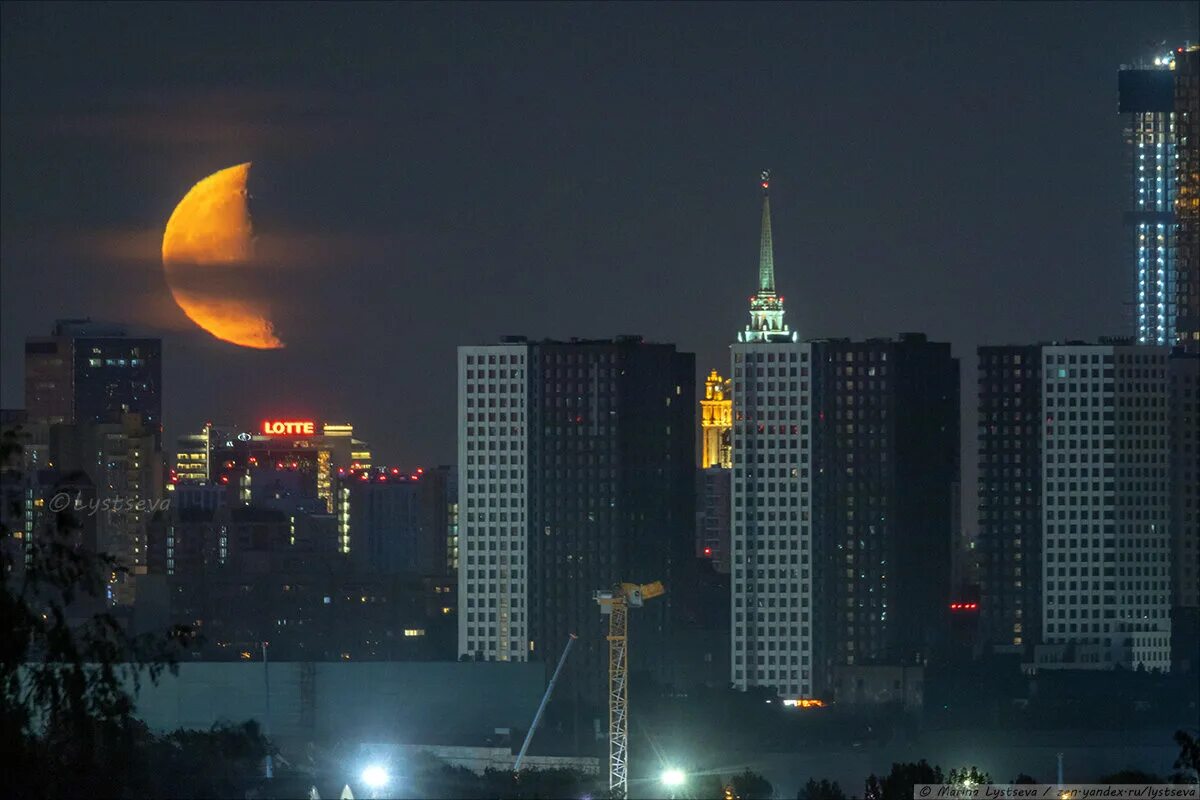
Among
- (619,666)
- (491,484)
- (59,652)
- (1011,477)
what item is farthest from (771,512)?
(59,652)

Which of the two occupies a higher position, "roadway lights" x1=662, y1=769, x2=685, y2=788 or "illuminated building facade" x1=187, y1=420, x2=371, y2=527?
"illuminated building facade" x1=187, y1=420, x2=371, y2=527

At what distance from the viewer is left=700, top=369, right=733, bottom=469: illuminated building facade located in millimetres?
147125

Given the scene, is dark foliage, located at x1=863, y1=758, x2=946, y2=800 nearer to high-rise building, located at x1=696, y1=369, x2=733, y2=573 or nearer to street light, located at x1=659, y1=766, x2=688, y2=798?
street light, located at x1=659, y1=766, x2=688, y2=798

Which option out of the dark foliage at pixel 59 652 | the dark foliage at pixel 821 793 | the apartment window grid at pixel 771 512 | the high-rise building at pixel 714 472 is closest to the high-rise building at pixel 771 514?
the apartment window grid at pixel 771 512

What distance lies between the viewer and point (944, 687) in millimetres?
120438

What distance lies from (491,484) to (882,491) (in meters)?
15.1

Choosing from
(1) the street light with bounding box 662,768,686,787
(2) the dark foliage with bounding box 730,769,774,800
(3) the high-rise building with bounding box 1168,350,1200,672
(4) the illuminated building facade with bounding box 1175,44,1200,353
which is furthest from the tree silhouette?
(4) the illuminated building facade with bounding box 1175,44,1200,353

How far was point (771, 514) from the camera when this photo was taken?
133250mm

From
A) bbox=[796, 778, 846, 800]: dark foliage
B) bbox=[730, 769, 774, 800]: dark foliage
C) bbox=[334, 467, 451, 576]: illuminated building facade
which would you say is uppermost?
bbox=[334, 467, 451, 576]: illuminated building facade

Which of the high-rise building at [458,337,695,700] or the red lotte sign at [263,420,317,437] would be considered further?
the red lotte sign at [263,420,317,437]

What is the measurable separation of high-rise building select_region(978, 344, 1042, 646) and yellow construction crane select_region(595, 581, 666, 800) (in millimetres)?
15504

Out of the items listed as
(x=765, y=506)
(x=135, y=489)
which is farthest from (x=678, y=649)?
(x=135, y=489)

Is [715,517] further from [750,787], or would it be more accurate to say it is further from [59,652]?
[59,652]

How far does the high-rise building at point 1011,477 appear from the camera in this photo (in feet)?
452
